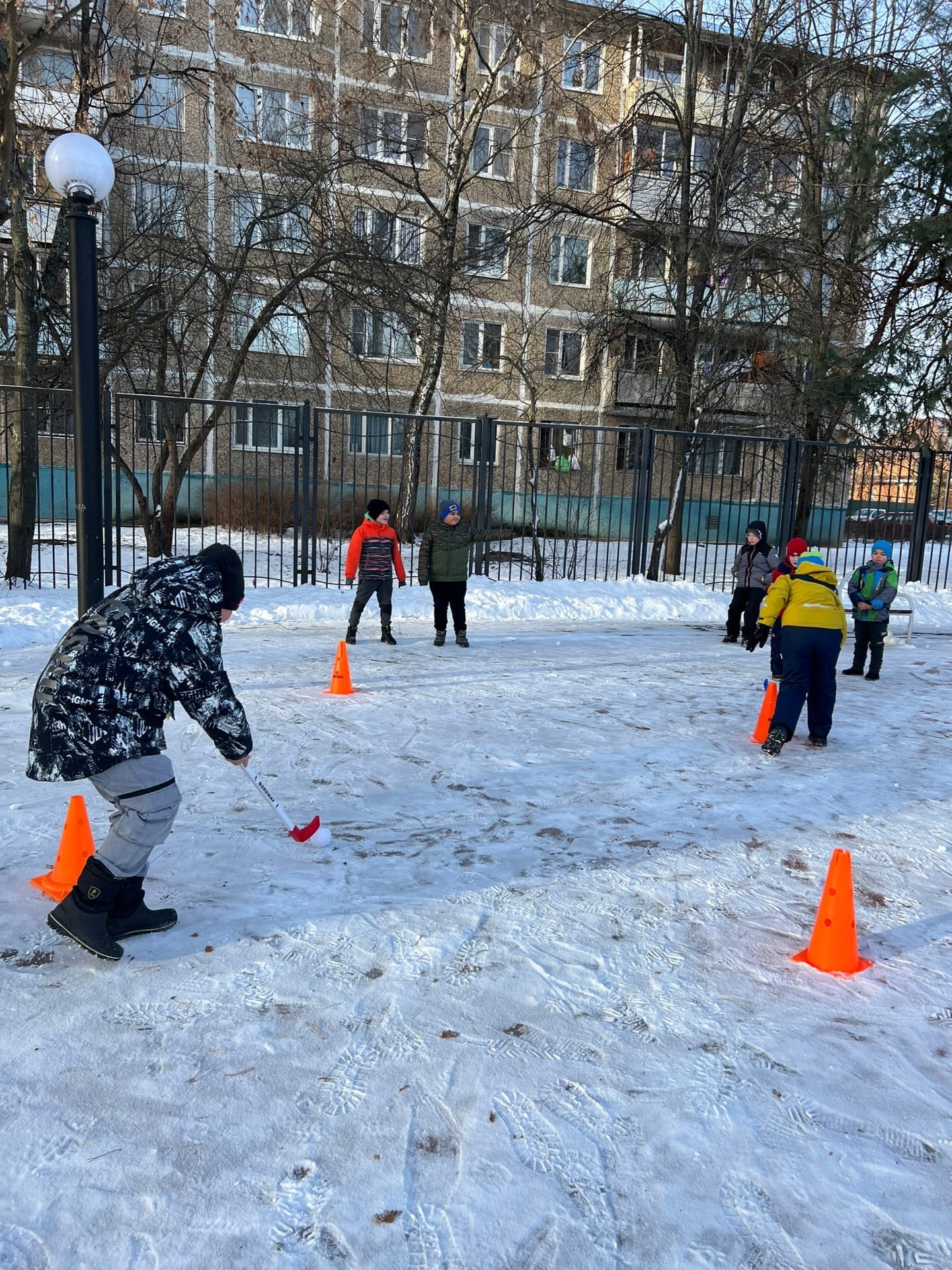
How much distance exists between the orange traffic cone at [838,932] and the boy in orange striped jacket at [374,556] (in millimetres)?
6555

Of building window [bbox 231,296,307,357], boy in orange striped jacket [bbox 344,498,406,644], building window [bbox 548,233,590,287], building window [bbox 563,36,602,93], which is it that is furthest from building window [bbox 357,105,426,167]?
boy in orange striped jacket [bbox 344,498,406,644]

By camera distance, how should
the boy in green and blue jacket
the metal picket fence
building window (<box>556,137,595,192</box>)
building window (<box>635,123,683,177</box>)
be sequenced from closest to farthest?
the boy in green and blue jacket → the metal picket fence → building window (<box>635,123,683,177</box>) → building window (<box>556,137,595,192</box>)

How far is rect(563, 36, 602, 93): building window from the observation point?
15493 mm

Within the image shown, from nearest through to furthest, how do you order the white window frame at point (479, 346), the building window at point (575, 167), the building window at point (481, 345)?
the building window at point (575, 167), the white window frame at point (479, 346), the building window at point (481, 345)

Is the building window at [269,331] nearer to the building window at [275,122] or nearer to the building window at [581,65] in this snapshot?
the building window at [275,122]

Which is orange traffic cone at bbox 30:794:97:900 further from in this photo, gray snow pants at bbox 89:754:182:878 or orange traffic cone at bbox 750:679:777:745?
orange traffic cone at bbox 750:679:777:745

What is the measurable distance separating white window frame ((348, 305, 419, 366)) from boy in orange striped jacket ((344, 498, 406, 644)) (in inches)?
321

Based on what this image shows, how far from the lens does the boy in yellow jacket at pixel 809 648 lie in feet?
20.1

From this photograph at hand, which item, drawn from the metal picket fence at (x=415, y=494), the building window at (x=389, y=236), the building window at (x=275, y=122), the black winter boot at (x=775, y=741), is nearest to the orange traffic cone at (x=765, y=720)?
the black winter boot at (x=775, y=741)

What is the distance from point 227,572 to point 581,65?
2390cm

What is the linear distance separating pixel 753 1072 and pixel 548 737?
3629 mm

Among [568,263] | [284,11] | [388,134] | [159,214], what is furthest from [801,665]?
[568,263]

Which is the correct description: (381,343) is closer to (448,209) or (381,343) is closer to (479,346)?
(479,346)

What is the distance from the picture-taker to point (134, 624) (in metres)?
2.97
